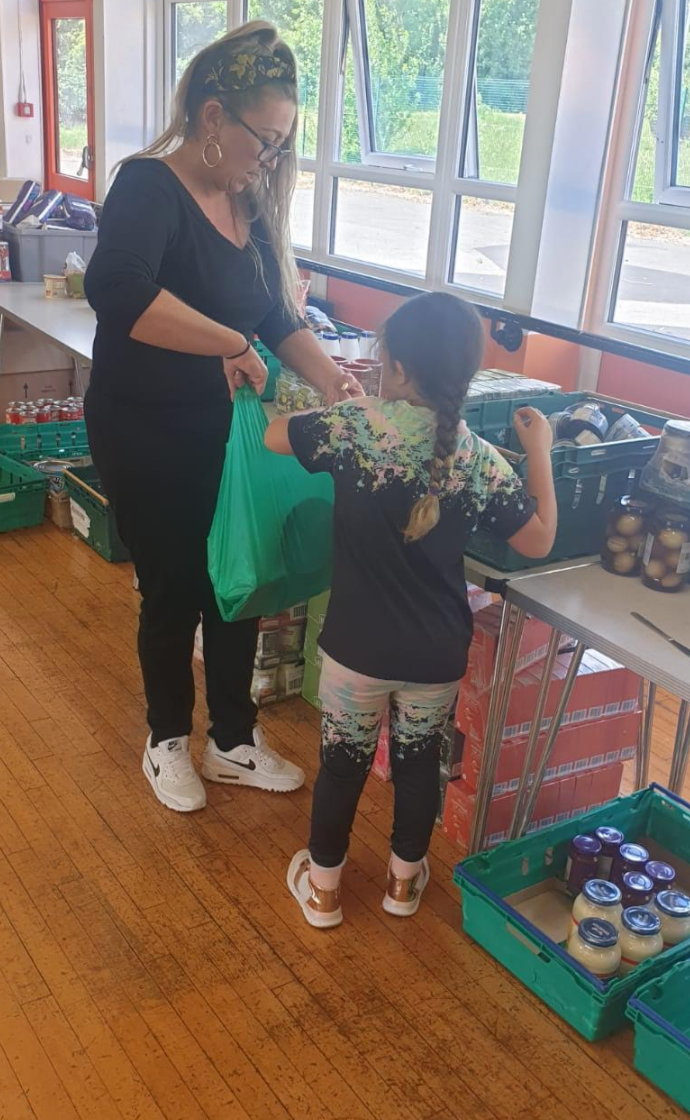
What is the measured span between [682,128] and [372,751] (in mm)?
2051

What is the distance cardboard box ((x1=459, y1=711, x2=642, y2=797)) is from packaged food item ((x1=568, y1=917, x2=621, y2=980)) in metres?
0.41

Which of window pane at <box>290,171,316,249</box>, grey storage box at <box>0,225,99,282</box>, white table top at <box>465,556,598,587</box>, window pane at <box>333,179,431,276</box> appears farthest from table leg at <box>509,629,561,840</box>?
grey storage box at <box>0,225,99,282</box>

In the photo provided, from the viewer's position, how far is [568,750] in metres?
2.18

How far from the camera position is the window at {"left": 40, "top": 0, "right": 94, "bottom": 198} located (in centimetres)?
557

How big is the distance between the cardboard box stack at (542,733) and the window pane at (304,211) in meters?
2.70

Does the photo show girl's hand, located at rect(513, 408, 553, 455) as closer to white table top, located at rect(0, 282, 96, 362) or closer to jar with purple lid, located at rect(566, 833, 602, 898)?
jar with purple lid, located at rect(566, 833, 602, 898)

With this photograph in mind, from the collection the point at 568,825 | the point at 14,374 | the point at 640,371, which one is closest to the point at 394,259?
the point at 640,371

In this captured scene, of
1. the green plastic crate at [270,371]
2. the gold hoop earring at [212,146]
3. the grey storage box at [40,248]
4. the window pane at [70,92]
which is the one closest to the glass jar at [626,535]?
the gold hoop earring at [212,146]

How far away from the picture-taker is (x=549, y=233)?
2992 mm

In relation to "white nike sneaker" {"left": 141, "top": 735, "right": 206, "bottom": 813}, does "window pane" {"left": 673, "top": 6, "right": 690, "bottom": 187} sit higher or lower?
higher

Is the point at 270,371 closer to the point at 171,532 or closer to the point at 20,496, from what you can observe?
the point at 171,532

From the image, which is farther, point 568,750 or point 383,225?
point 383,225

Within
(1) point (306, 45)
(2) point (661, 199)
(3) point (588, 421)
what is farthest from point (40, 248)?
(3) point (588, 421)

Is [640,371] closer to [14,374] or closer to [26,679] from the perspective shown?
[26,679]
